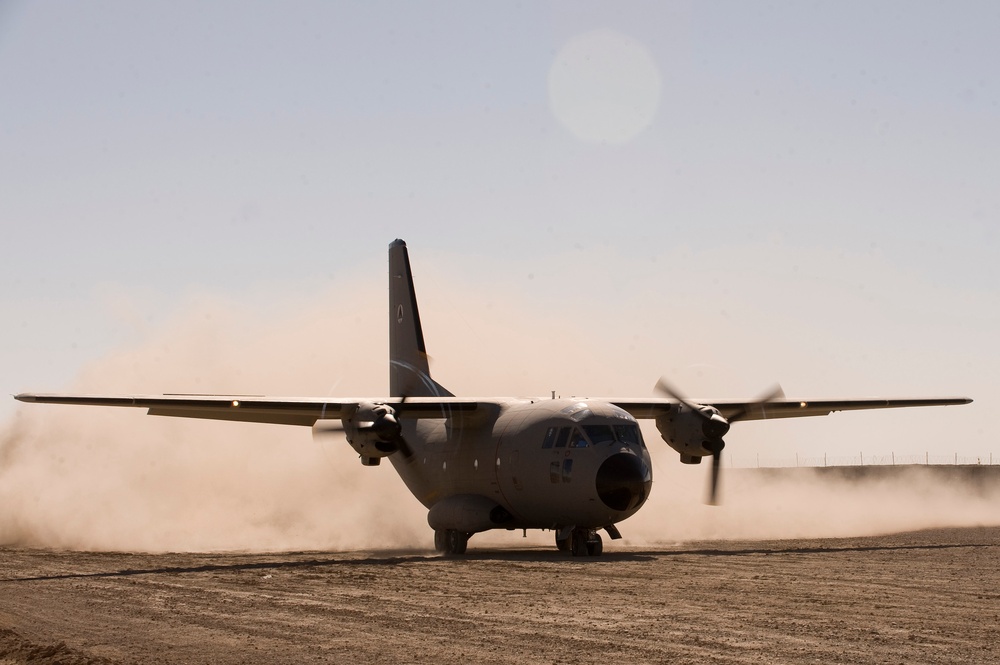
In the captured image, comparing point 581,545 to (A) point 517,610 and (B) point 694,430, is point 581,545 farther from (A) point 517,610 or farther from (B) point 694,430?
(A) point 517,610

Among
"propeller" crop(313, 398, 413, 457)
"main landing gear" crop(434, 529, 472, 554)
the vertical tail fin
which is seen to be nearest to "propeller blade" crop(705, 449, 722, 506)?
"main landing gear" crop(434, 529, 472, 554)

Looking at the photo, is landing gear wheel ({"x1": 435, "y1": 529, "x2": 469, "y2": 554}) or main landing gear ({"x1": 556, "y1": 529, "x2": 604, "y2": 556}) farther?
landing gear wheel ({"x1": 435, "y1": 529, "x2": 469, "y2": 554})

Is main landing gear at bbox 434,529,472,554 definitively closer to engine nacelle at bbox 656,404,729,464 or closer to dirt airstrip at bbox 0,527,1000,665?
dirt airstrip at bbox 0,527,1000,665

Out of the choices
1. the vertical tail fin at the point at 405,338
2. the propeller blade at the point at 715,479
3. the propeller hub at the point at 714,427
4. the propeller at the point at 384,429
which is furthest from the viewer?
the vertical tail fin at the point at 405,338

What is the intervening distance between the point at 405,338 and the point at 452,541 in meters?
10.5

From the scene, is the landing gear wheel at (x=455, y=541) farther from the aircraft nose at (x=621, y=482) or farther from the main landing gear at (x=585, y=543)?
the aircraft nose at (x=621, y=482)

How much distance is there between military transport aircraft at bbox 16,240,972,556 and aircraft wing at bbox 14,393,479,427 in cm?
3

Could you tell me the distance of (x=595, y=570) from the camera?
22.0 m

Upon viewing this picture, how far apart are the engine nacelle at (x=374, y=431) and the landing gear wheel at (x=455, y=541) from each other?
3.40m

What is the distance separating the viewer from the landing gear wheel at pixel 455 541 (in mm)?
30094

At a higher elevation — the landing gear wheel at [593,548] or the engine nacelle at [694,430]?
the engine nacelle at [694,430]

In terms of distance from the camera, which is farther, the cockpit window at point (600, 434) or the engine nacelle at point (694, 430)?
the engine nacelle at point (694, 430)

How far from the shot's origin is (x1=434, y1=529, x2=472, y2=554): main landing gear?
3010cm

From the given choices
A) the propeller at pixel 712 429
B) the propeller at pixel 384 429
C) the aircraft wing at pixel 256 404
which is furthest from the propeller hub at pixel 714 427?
the propeller at pixel 384 429
